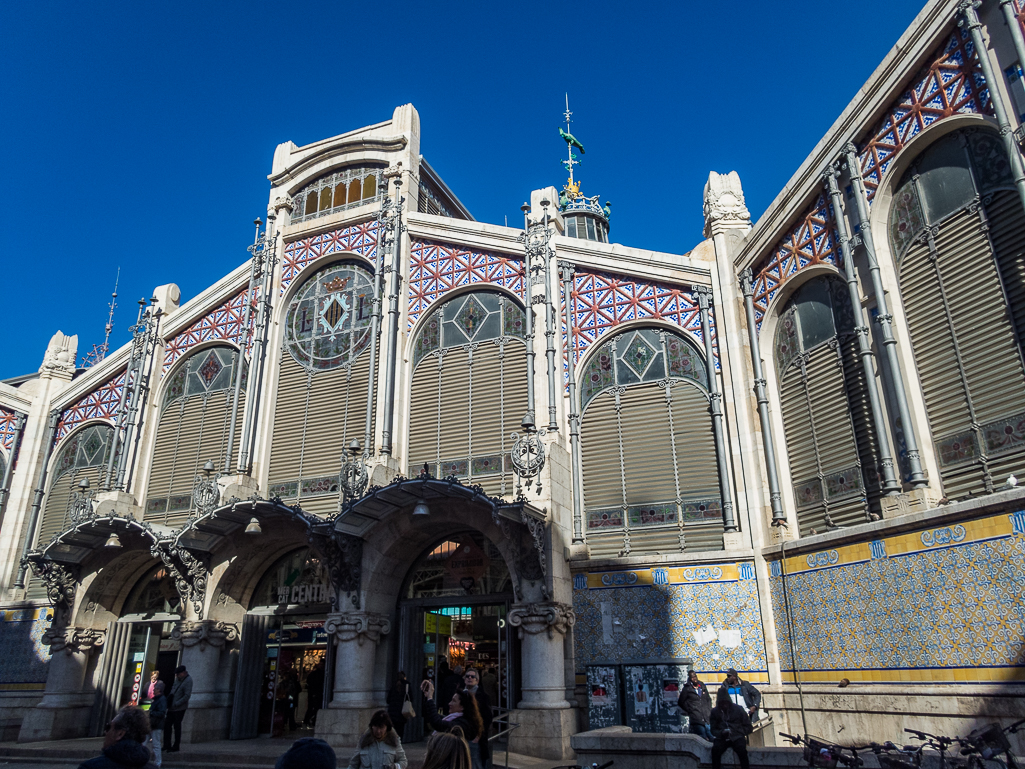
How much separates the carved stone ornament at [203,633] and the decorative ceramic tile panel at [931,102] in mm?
16234

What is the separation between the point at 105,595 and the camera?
19250mm

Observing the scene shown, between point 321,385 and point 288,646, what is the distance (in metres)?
6.38

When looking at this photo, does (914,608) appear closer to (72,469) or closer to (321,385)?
(321,385)

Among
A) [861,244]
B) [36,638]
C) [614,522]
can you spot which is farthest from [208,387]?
[861,244]

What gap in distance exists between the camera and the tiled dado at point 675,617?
14070mm

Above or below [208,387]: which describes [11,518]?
below

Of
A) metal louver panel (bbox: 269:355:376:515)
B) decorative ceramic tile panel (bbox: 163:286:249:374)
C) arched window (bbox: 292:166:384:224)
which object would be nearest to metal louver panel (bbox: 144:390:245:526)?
metal louver panel (bbox: 269:355:376:515)

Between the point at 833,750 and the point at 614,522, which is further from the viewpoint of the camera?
the point at 614,522

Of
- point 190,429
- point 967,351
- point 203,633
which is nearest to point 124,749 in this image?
point 967,351

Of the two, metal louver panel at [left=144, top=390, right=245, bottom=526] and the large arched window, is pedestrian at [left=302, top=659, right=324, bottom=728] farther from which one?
the large arched window

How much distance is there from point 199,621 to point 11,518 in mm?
→ 8337

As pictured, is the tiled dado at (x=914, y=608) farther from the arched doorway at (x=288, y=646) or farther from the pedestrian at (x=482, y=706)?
the arched doorway at (x=288, y=646)

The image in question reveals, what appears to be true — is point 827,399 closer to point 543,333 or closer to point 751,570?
point 751,570

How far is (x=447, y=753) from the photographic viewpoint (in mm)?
5543
